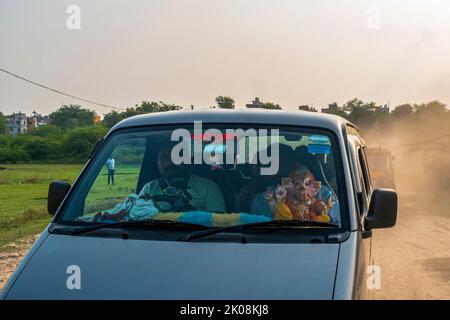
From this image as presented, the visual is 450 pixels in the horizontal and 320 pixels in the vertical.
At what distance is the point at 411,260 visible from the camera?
423 inches

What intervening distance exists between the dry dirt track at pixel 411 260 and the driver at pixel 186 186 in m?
2.47

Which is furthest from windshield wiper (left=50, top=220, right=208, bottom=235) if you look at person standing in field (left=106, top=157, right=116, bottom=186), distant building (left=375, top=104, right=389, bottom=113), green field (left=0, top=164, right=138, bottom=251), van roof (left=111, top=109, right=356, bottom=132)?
distant building (left=375, top=104, right=389, bottom=113)

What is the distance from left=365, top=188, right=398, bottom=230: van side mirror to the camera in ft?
12.7

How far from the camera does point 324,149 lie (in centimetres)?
416

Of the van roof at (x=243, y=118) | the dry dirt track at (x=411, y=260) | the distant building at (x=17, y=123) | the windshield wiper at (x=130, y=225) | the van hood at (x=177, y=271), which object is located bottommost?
the dry dirt track at (x=411, y=260)

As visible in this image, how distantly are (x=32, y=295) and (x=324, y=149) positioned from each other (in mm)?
1969

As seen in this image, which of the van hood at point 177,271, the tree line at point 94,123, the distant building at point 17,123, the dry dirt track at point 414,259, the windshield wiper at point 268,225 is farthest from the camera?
the distant building at point 17,123

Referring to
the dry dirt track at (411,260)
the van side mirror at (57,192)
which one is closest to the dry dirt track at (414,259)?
the dry dirt track at (411,260)

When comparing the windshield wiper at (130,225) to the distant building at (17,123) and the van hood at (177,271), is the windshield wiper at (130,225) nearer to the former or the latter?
the van hood at (177,271)

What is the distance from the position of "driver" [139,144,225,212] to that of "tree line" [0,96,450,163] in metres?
2.03

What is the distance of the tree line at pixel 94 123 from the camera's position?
38.4 metres

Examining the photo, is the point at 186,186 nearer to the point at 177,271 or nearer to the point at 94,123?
the point at 177,271

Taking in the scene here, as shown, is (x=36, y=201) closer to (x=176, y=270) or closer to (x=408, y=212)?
(x=408, y=212)
